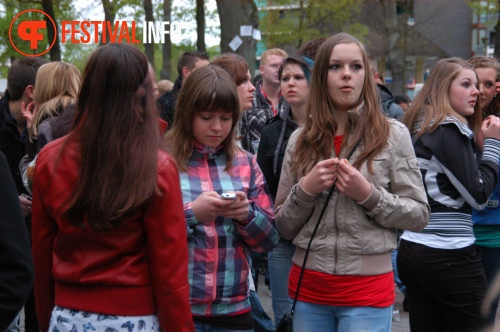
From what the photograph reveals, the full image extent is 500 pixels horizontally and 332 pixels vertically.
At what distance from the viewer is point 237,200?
3.20 metres

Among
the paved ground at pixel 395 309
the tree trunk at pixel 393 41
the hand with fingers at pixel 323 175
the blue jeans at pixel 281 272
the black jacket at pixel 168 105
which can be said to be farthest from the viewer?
the tree trunk at pixel 393 41

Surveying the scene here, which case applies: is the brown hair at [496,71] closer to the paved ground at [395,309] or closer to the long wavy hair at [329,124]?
the paved ground at [395,309]

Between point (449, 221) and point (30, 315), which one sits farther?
point (30, 315)

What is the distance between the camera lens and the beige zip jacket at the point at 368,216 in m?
3.32

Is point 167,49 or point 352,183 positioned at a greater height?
point 167,49

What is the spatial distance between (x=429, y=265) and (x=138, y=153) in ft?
6.83

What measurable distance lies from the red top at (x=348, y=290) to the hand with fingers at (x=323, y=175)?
41 cm

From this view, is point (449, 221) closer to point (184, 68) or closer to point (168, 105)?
point (168, 105)

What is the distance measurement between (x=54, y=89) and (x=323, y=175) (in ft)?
6.62

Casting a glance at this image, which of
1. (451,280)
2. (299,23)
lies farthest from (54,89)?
(299,23)

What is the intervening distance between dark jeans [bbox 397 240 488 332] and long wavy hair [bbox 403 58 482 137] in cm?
68

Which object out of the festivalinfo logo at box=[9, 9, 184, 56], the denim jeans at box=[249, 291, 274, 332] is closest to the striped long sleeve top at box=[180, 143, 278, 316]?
the denim jeans at box=[249, 291, 274, 332]

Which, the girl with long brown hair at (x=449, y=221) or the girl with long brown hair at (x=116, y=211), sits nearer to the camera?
the girl with long brown hair at (x=116, y=211)

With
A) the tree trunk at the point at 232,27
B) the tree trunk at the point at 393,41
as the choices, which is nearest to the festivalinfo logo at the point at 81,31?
the tree trunk at the point at 232,27
